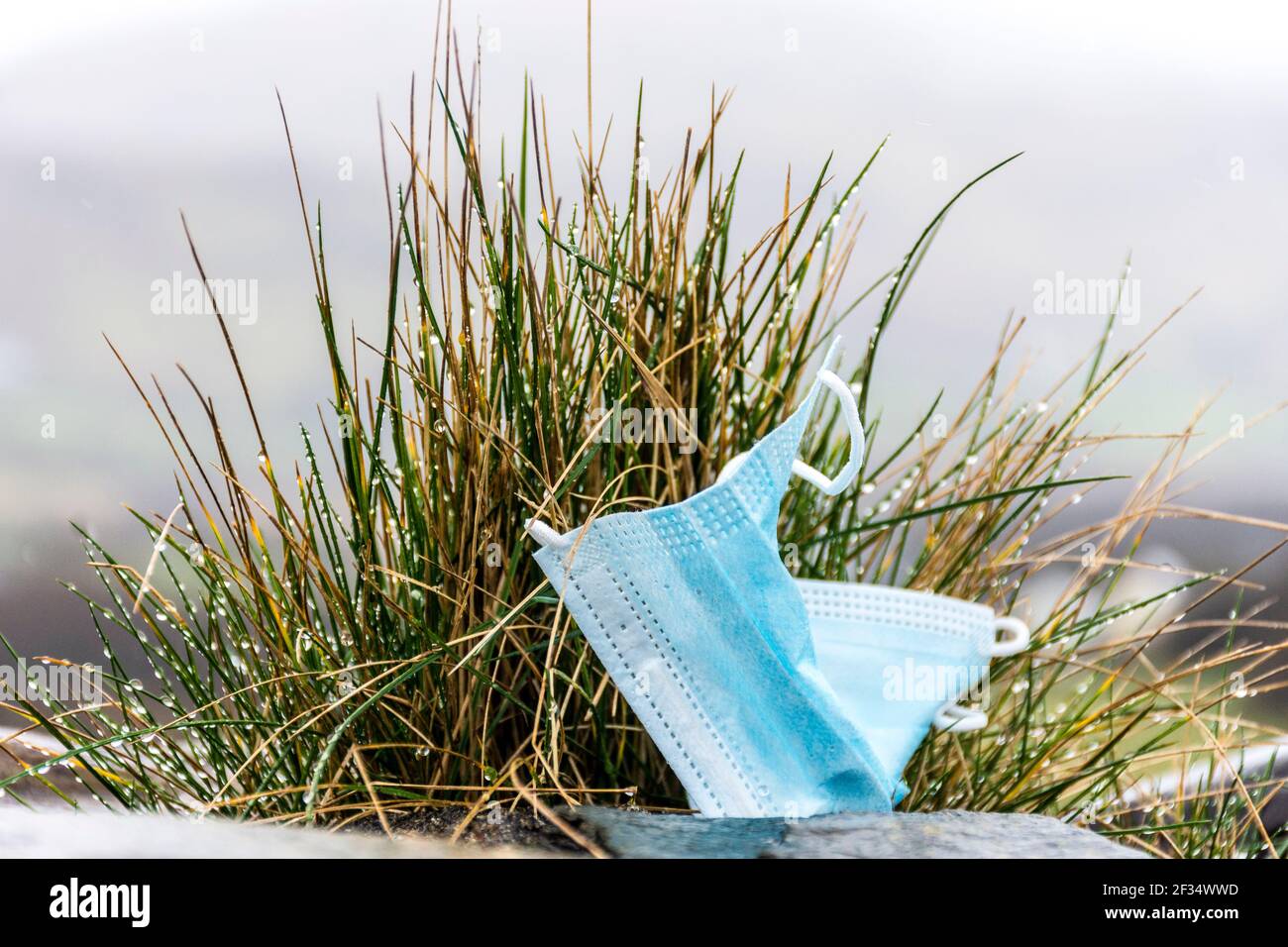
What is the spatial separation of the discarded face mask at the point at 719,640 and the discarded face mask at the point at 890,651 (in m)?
0.12

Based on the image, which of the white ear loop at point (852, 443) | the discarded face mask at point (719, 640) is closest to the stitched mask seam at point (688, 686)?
the discarded face mask at point (719, 640)

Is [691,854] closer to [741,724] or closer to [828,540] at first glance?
[741,724]

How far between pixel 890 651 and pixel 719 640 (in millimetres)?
273

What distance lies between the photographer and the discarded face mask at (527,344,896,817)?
112cm

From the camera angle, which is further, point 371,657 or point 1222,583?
point 1222,583

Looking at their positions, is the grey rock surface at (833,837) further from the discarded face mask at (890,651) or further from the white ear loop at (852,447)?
the white ear loop at (852,447)

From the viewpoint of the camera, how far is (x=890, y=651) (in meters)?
1.29

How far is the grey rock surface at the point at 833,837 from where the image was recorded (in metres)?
1.03

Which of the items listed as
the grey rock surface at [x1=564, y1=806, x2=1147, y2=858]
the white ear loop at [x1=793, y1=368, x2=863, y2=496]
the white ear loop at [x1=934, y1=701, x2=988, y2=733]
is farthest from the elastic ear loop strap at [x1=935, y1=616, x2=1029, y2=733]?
the white ear loop at [x1=793, y1=368, x2=863, y2=496]

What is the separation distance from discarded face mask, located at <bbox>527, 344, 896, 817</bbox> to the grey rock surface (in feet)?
0.17

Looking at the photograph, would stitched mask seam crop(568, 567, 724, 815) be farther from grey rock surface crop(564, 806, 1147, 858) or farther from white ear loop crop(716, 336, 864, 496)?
white ear loop crop(716, 336, 864, 496)
